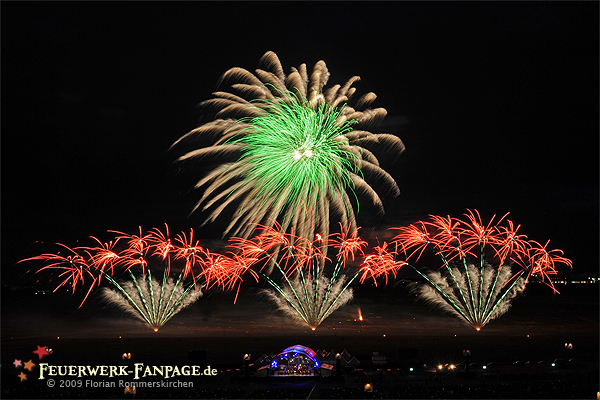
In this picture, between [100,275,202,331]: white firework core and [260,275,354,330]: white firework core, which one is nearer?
[260,275,354,330]: white firework core

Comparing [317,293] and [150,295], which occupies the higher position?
[150,295]

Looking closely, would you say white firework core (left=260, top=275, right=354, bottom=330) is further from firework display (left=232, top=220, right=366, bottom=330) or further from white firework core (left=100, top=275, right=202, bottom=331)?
white firework core (left=100, top=275, right=202, bottom=331)

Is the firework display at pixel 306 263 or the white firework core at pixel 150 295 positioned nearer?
the firework display at pixel 306 263

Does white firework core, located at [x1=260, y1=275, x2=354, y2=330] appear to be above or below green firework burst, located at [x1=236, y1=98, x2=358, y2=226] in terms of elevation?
below

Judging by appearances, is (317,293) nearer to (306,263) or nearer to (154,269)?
(306,263)

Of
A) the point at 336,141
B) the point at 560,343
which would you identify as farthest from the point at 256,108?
the point at 560,343

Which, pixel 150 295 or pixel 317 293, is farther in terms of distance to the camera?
pixel 150 295

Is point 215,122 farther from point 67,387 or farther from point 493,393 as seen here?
point 493,393

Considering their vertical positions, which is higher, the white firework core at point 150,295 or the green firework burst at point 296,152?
the green firework burst at point 296,152

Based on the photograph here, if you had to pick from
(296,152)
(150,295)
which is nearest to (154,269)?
(150,295)

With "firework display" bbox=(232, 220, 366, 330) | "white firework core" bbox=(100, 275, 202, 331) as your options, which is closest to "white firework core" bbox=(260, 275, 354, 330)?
"firework display" bbox=(232, 220, 366, 330)

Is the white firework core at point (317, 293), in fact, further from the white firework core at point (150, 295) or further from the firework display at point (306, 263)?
the white firework core at point (150, 295)

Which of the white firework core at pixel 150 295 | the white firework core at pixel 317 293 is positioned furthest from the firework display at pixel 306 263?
the white firework core at pixel 150 295

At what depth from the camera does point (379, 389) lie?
25047mm
